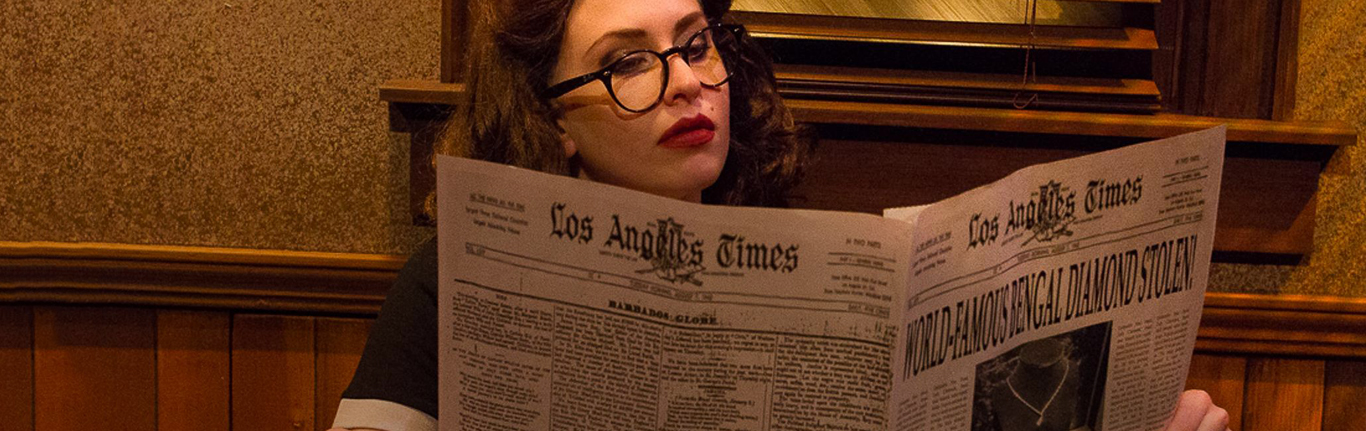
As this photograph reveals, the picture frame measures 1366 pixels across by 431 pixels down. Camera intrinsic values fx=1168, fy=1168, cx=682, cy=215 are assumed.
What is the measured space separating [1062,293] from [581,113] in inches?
16.6

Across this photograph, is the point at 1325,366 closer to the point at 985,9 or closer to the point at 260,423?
the point at 985,9

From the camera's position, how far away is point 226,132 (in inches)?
56.8

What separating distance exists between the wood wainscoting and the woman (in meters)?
0.45

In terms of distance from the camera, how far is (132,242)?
1.48 m

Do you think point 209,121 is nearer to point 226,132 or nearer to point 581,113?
point 226,132

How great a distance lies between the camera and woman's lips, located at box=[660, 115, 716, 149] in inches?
37.9

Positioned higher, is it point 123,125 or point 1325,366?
point 123,125

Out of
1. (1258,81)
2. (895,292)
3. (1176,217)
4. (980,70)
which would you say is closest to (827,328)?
(895,292)

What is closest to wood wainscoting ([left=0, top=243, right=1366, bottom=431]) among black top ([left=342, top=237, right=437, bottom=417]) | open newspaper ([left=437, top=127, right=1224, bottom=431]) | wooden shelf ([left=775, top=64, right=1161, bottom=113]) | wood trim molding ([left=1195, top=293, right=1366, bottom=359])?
wood trim molding ([left=1195, top=293, right=1366, bottom=359])

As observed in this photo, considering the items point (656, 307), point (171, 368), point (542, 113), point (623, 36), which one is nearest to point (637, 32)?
point (623, 36)

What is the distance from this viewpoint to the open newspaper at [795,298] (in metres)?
0.73

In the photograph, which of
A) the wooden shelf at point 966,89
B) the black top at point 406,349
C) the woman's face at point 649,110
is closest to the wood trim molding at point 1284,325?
the wooden shelf at point 966,89

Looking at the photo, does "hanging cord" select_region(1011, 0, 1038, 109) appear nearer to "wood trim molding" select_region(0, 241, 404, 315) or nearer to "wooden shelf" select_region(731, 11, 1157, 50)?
"wooden shelf" select_region(731, 11, 1157, 50)

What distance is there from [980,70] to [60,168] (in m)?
1.13
